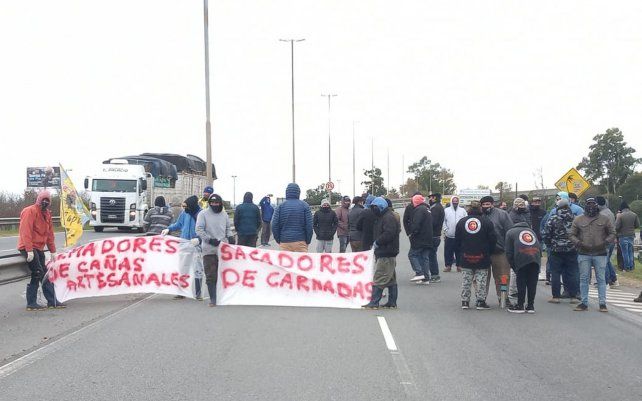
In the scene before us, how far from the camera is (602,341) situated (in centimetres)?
898

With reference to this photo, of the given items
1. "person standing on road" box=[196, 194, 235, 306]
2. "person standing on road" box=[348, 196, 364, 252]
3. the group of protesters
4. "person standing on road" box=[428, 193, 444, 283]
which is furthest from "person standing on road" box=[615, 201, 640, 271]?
"person standing on road" box=[196, 194, 235, 306]

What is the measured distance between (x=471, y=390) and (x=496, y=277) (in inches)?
232

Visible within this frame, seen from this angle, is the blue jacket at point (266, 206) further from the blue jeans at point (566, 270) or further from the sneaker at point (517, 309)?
the sneaker at point (517, 309)

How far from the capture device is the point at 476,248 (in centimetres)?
1139

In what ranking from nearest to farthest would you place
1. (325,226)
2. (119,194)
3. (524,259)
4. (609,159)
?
(524,259)
(325,226)
(119,194)
(609,159)

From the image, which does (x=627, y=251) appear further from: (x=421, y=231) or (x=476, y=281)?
(x=476, y=281)

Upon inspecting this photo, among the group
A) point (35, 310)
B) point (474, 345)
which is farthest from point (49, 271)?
point (474, 345)

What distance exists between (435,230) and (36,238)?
960 centimetres

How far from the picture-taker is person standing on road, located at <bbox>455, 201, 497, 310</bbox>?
1138 cm

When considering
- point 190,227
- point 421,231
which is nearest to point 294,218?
point 190,227

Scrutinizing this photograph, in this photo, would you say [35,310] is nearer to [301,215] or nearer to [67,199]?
[67,199]

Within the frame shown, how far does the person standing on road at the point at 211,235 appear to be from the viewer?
38.2 feet

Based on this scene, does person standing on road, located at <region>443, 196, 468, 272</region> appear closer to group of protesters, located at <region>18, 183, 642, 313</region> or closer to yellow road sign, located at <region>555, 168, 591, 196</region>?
group of protesters, located at <region>18, 183, 642, 313</region>

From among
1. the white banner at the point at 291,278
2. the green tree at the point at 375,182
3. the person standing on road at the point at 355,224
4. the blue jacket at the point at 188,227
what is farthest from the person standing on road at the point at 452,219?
the green tree at the point at 375,182
